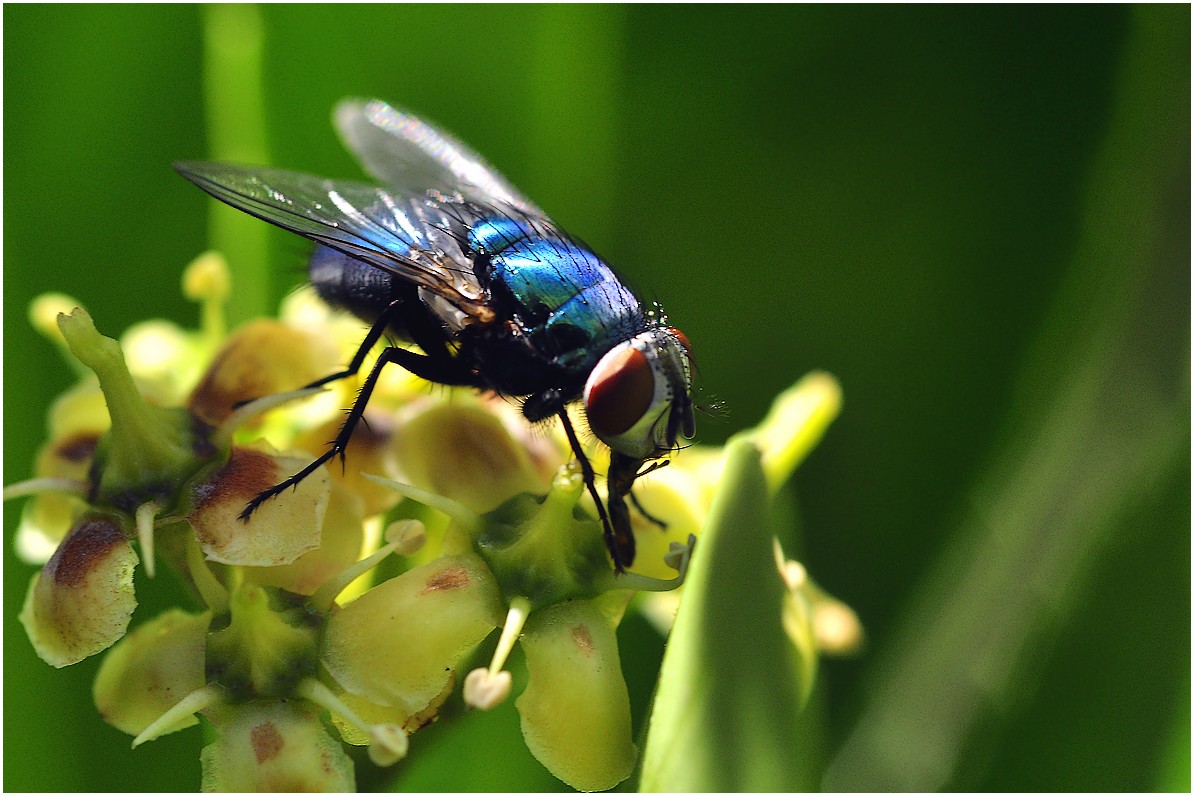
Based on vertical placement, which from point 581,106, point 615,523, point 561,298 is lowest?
point 615,523

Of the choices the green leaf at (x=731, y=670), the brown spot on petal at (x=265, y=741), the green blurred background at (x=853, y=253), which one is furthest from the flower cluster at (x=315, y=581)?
the green blurred background at (x=853, y=253)

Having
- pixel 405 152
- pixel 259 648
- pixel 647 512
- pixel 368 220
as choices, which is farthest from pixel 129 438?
pixel 405 152

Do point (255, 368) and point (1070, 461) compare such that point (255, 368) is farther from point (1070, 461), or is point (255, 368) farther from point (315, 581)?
point (1070, 461)

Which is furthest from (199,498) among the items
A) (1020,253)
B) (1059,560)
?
(1020,253)

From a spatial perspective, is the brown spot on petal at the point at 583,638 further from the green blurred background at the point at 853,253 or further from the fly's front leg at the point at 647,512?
the green blurred background at the point at 853,253

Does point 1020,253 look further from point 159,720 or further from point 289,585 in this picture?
point 159,720
